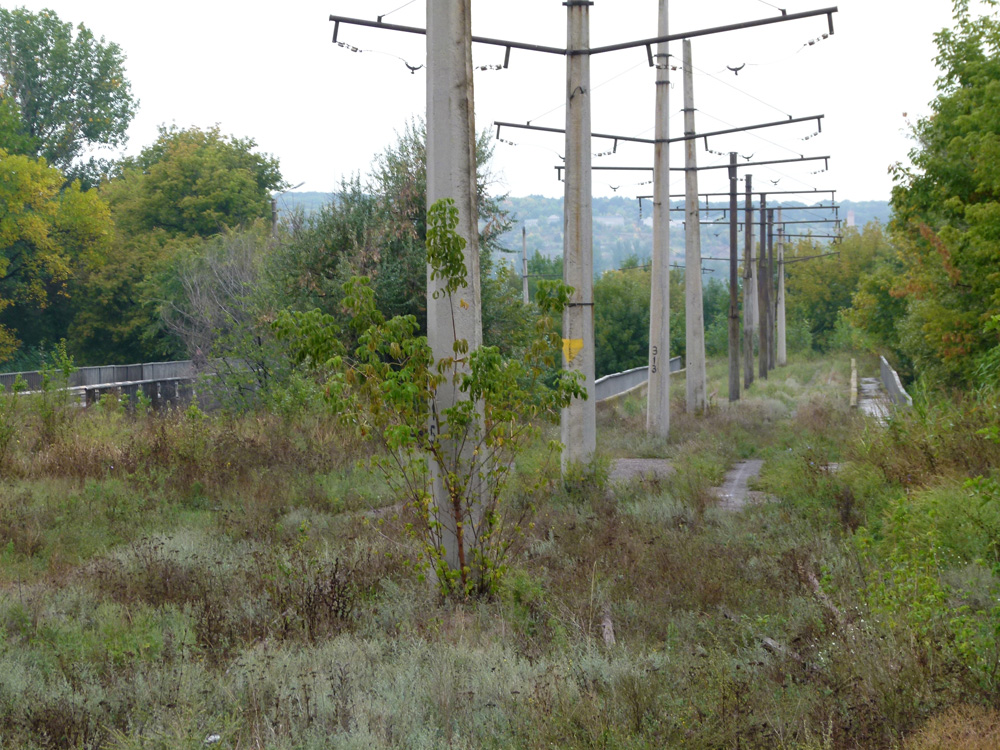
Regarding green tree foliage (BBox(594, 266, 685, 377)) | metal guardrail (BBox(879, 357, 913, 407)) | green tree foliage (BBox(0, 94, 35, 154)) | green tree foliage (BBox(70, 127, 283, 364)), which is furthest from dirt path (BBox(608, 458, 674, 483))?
green tree foliage (BBox(594, 266, 685, 377))

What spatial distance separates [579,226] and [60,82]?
5780 cm

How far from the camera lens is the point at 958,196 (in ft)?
67.4

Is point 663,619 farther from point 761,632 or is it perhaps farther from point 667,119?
point 667,119

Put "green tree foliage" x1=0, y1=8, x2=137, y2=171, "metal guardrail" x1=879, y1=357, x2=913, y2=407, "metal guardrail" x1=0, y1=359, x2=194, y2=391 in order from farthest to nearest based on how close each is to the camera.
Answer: "green tree foliage" x1=0, y1=8, x2=137, y2=171 < "metal guardrail" x1=0, y1=359, x2=194, y2=391 < "metal guardrail" x1=879, y1=357, x2=913, y2=407

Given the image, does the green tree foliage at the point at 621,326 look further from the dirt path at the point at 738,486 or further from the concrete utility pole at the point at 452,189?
the concrete utility pole at the point at 452,189

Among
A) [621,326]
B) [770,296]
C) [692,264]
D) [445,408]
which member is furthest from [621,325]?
[445,408]

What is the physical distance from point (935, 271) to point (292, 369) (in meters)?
14.8

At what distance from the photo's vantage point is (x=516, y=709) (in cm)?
475

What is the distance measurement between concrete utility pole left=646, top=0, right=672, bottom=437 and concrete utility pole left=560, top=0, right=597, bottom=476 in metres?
6.87

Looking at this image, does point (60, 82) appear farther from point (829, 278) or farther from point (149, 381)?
point (829, 278)

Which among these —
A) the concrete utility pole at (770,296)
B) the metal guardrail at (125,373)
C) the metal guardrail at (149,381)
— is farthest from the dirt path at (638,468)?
the concrete utility pole at (770,296)

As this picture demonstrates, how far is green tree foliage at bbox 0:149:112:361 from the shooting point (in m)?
44.4

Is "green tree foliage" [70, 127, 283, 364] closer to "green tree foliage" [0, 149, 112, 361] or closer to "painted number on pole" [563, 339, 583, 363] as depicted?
"green tree foliage" [0, 149, 112, 361]

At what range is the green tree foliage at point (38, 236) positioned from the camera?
146 ft
